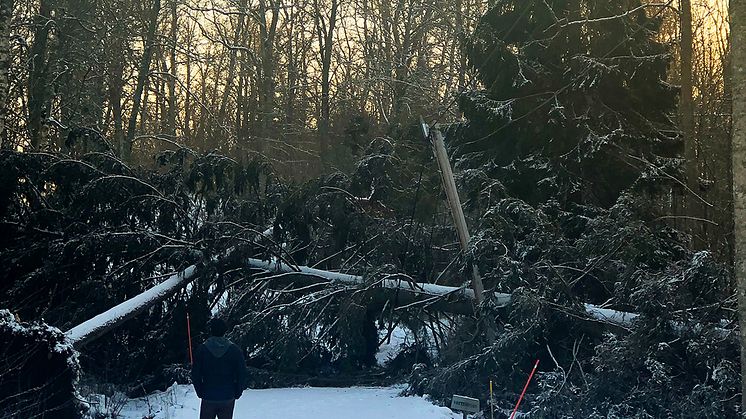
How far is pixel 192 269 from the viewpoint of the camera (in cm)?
1134

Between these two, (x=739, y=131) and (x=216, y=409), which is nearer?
(x=739, y=131)

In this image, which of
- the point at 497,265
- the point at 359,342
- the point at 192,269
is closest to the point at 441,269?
the point at 359,342

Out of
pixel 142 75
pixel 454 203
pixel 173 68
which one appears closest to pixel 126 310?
pixel 454 203

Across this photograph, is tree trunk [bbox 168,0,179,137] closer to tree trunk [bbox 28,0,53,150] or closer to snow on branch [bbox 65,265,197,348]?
tree trunk [bbox 28,0,53,150]

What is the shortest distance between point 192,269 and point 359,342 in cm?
282

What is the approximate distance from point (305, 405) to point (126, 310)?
108 inches

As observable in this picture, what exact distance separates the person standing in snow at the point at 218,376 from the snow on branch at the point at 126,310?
2689 millimetres

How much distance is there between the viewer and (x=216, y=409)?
636cm

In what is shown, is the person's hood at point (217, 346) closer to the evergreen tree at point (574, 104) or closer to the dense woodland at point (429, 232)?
the dense woodland at point (429, 232)

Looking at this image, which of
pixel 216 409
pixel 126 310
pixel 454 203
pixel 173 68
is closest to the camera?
pixel 216 409

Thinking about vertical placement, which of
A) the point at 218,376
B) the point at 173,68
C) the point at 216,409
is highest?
the point at 173,68

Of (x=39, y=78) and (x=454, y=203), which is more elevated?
(x=39, y=78)

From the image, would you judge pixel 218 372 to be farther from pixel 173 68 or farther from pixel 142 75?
pixel 173 68

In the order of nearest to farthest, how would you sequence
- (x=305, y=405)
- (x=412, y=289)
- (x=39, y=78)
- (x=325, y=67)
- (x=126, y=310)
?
(x=305, y=405) → (x=126, y=310) → (x=412, y=289) → (x=39, y=78) → (x=325, y=67)
